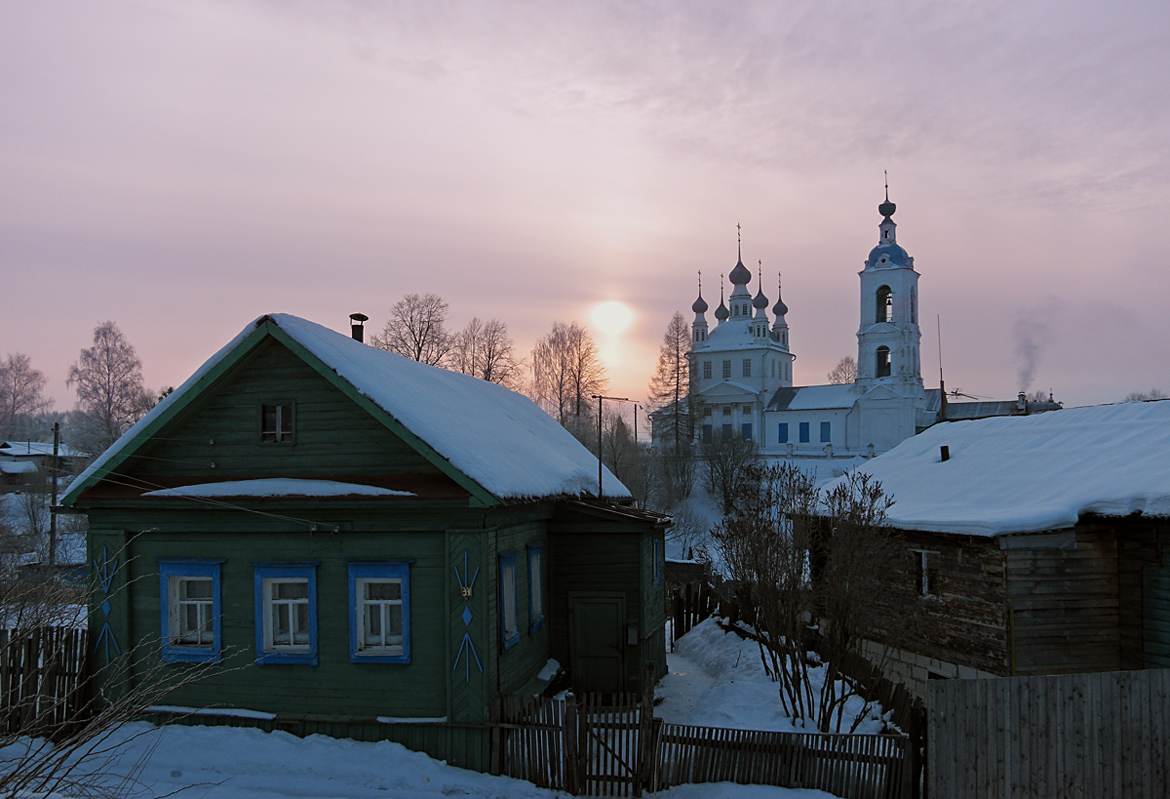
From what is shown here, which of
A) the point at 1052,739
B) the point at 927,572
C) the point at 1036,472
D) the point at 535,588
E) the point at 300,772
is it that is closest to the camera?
the point at 1052,739

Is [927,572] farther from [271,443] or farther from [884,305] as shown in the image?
[884,305]

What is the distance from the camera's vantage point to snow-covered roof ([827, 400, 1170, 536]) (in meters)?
13.8

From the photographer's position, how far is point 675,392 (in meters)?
71.5

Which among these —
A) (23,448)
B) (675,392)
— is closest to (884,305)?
(675,392)

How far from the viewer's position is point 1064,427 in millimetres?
18609

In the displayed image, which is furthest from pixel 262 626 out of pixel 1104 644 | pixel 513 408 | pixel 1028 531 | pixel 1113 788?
pixel 1104 644

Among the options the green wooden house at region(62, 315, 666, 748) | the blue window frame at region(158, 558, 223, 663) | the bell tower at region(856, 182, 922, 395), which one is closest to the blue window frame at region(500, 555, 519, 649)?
the green wooden house at region(62, 315, 666, 748)

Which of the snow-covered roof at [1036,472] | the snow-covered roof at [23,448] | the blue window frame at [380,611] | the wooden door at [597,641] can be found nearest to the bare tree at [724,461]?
the snow-covered roof at [1036,472]

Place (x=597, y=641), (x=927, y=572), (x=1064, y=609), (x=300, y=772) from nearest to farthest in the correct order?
(x=300, y=772) < (x=1064, y=609) < (x=597, y=641) < (x=927, y=572)

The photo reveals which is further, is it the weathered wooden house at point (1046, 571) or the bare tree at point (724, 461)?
the bare tree at point (724, 461)

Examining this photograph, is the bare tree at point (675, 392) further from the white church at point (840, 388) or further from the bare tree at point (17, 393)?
the bare tree at point (17, 393)

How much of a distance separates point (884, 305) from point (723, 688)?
63941mm

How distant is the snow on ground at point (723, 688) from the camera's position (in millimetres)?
13484

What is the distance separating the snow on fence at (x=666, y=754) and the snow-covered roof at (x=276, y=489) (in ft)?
12.5
